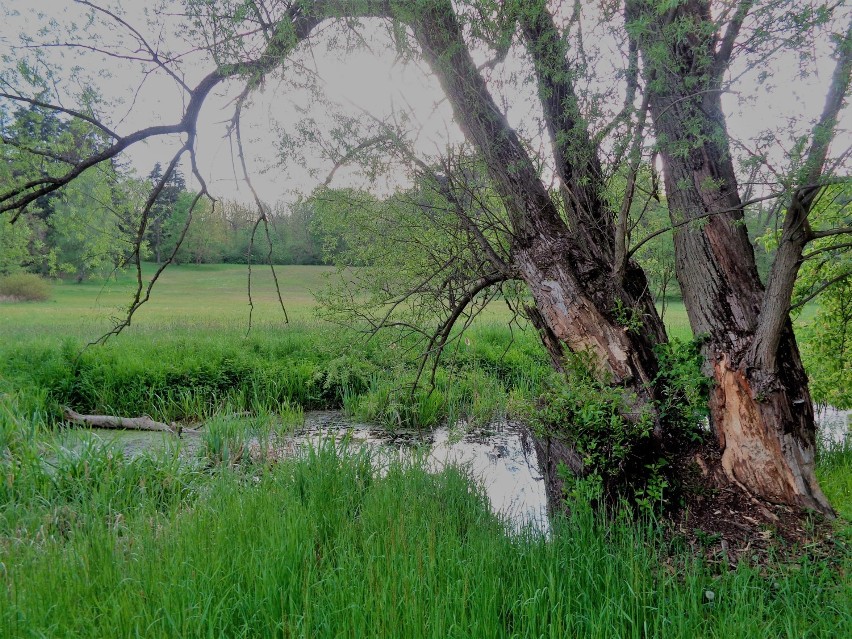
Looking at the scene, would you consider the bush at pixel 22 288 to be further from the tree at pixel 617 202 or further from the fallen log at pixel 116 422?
the tree at pixel 617 202

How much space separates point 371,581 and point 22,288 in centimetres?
2510

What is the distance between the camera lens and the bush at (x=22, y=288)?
2080cm

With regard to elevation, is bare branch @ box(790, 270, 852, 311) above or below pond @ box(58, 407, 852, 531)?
above

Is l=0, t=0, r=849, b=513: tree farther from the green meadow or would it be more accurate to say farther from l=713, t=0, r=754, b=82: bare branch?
the green meadow

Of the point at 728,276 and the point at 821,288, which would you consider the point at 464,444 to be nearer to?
the point at 728,276

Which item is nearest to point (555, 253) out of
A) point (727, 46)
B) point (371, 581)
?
point (727, 46)

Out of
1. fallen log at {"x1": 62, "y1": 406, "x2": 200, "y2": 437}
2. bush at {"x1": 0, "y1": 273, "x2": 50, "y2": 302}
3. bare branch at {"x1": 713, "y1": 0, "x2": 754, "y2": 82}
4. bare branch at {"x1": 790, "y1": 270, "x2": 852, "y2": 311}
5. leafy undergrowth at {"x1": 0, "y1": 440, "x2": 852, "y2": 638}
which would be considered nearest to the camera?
leafy undergrowth at {"x1": 0, "y1": 440, "x2": 852, "y2": 638}

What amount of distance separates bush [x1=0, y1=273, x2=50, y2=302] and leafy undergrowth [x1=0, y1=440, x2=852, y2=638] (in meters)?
22.2

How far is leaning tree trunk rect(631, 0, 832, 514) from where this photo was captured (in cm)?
313

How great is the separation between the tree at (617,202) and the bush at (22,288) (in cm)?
2182

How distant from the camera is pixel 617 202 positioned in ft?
12.1

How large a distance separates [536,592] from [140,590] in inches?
74.6

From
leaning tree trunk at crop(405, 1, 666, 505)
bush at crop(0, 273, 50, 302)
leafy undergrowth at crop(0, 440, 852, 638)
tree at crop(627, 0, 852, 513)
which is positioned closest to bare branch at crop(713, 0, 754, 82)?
tree at crop(627, 0, 852, 513)

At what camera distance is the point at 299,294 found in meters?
27.7
